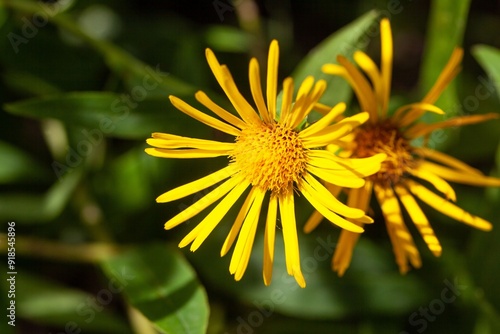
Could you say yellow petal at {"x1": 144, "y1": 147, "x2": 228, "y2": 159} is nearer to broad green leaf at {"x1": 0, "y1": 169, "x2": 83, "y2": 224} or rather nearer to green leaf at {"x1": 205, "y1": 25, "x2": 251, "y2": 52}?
broad green leaf at {"x1": 0, "y1": 169, "x2": 83, "y2": 224}

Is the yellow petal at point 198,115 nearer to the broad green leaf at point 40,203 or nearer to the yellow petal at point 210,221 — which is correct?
the yellow petal at point 210,221

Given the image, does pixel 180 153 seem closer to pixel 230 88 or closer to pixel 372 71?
pixel 230 88

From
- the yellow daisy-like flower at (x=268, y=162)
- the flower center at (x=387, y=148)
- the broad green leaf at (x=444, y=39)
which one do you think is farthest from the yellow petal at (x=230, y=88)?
the broad green leaf at (x=444, y=39)

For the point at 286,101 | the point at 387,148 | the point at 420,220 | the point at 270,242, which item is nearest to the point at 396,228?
the point at 420,220

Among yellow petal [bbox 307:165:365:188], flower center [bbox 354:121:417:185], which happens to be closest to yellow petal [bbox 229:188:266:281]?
yellow petal [bbox 307:165:365:188]

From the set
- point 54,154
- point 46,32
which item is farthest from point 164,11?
point 54,154

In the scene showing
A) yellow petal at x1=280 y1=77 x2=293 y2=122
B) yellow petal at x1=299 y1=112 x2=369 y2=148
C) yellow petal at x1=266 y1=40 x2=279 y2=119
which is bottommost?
yellow petal at x1=299 y1=112 x2=369 y2=148

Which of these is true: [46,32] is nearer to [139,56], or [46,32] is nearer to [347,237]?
[139,56]
